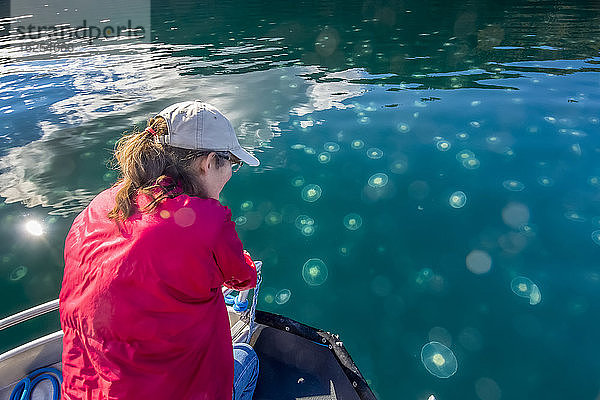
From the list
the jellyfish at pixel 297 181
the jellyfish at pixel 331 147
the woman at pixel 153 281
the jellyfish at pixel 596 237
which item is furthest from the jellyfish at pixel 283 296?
the jellyfish at pixel 596 237

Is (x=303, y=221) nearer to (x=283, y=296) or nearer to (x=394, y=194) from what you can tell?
(x=283, y=296)

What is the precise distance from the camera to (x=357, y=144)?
6.57 metres

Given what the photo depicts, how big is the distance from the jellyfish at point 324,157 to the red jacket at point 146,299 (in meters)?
4.53

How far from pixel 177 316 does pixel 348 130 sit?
5.86 m

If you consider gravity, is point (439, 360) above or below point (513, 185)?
below

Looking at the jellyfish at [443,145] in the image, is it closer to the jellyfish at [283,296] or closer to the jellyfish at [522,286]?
the jellyfish at [522,286]

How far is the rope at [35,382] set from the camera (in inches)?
93.0

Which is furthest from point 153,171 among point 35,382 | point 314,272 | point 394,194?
point 394,194

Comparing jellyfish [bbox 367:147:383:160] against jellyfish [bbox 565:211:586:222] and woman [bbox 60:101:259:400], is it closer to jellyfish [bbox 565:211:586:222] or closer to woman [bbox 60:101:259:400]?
jellyfish [bbox 565:211:586:222]

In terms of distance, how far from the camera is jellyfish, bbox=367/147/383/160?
20.5 feet

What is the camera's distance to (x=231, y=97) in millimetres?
8727

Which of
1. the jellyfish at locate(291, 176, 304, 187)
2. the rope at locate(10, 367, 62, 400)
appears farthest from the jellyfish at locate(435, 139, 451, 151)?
the rope at locate(10, 367, 62, 400)

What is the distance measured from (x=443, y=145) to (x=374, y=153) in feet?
4.19

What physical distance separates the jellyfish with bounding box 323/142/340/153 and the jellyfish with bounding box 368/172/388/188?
3.27 ft
